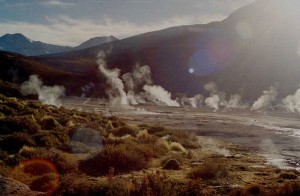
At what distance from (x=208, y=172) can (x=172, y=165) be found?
8.14 feet

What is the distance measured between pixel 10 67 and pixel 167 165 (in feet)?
398

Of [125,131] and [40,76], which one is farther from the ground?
[40,76]

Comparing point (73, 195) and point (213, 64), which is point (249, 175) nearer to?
point (73, 195)

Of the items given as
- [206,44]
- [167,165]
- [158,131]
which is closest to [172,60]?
[206,44]

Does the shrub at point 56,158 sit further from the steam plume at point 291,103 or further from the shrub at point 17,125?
the steam plume at point 291,103

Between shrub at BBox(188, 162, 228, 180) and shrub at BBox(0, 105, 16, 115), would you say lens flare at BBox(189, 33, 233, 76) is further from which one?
shrub at BBox(188, 162, 228, 180)

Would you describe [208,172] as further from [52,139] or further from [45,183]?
[52,139]

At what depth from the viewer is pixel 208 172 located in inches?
627

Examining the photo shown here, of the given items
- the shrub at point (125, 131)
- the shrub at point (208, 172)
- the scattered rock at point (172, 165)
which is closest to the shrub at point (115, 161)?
the scattered rock at point (172, 165)

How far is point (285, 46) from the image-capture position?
584ft

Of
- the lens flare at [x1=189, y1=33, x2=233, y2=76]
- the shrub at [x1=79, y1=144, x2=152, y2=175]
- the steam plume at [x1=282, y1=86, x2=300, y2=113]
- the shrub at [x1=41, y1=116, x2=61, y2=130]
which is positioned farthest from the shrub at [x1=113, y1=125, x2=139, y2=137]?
the lens flare at [x1=189, y1=33, x2=233, y2=76]

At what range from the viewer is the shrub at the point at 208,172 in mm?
15938

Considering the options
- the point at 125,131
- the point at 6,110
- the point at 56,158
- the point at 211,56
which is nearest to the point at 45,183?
the point at 56,158

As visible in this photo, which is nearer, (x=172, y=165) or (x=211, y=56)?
(x=172, y=165)
